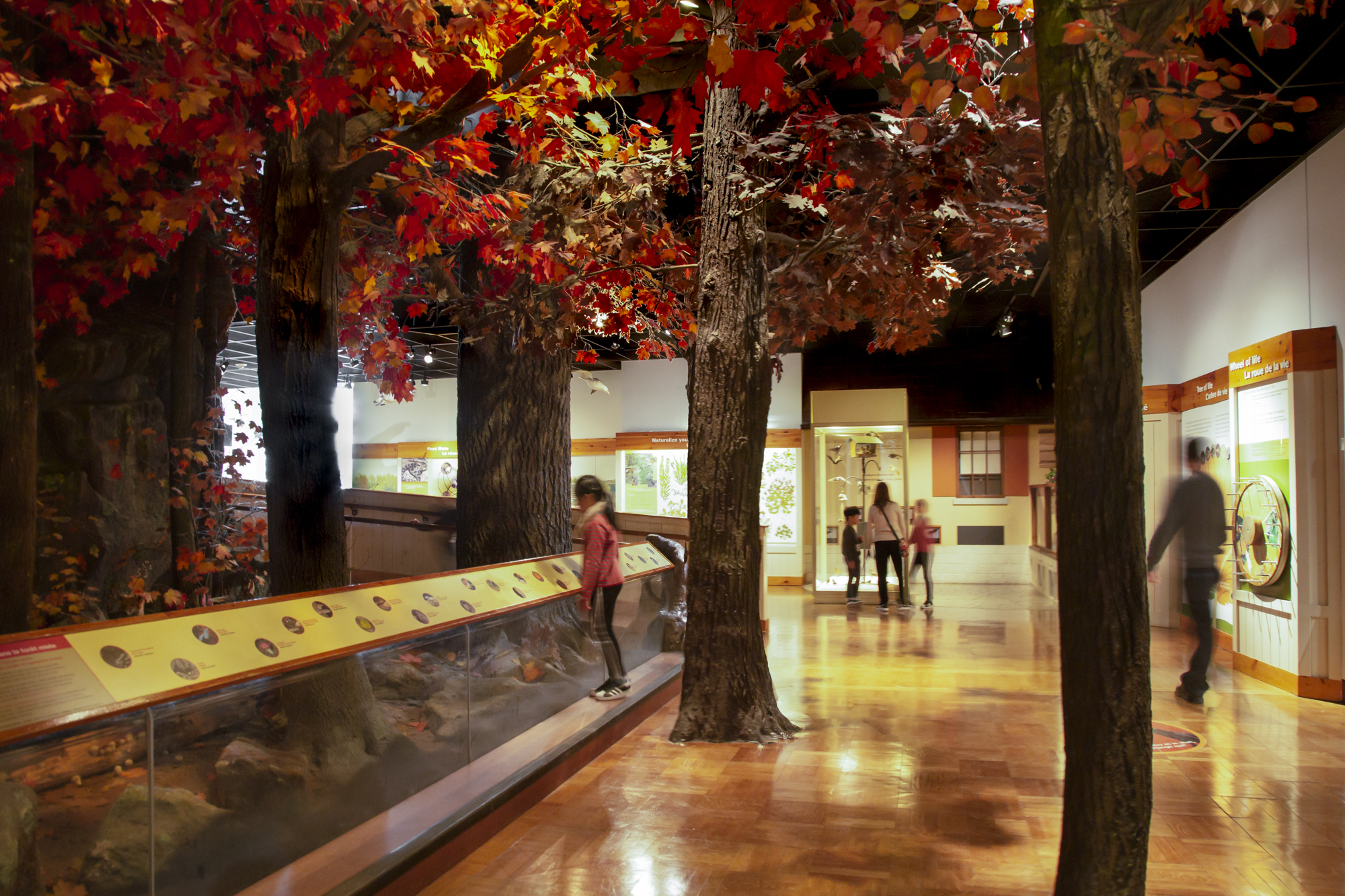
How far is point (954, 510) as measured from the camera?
1848cm

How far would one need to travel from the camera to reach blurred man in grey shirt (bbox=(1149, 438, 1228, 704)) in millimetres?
6102

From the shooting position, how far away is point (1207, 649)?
246 inches

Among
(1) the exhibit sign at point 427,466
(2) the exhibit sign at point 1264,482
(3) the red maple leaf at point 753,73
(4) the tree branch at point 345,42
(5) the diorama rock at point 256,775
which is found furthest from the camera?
(1) the exhibit sign at point 427,466

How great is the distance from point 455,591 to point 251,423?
4.17 metres

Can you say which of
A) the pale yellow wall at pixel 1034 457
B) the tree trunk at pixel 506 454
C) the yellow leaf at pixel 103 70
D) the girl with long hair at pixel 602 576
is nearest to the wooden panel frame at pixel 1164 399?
the tree trunk at pixel 506 454

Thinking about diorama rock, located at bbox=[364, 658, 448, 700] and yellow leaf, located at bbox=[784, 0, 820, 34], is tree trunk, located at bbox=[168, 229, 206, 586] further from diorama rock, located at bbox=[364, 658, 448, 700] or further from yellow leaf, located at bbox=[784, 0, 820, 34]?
yellow leaf, located at bbox=[784, 0, 820, 34]

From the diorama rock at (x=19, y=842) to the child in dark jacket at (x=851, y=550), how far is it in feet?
38.1

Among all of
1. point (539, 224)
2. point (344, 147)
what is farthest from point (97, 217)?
point (539, 224)

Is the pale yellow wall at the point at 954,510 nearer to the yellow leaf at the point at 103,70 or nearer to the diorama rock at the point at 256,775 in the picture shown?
the yellow leaf at the point at 103,70

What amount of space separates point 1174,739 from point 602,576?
344 cm

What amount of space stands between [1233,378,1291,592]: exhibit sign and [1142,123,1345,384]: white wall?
59 centimetres

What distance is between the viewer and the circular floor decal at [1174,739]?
516 cm

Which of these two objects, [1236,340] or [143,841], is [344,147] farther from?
[1236,340]

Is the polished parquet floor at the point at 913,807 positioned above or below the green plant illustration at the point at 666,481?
below
